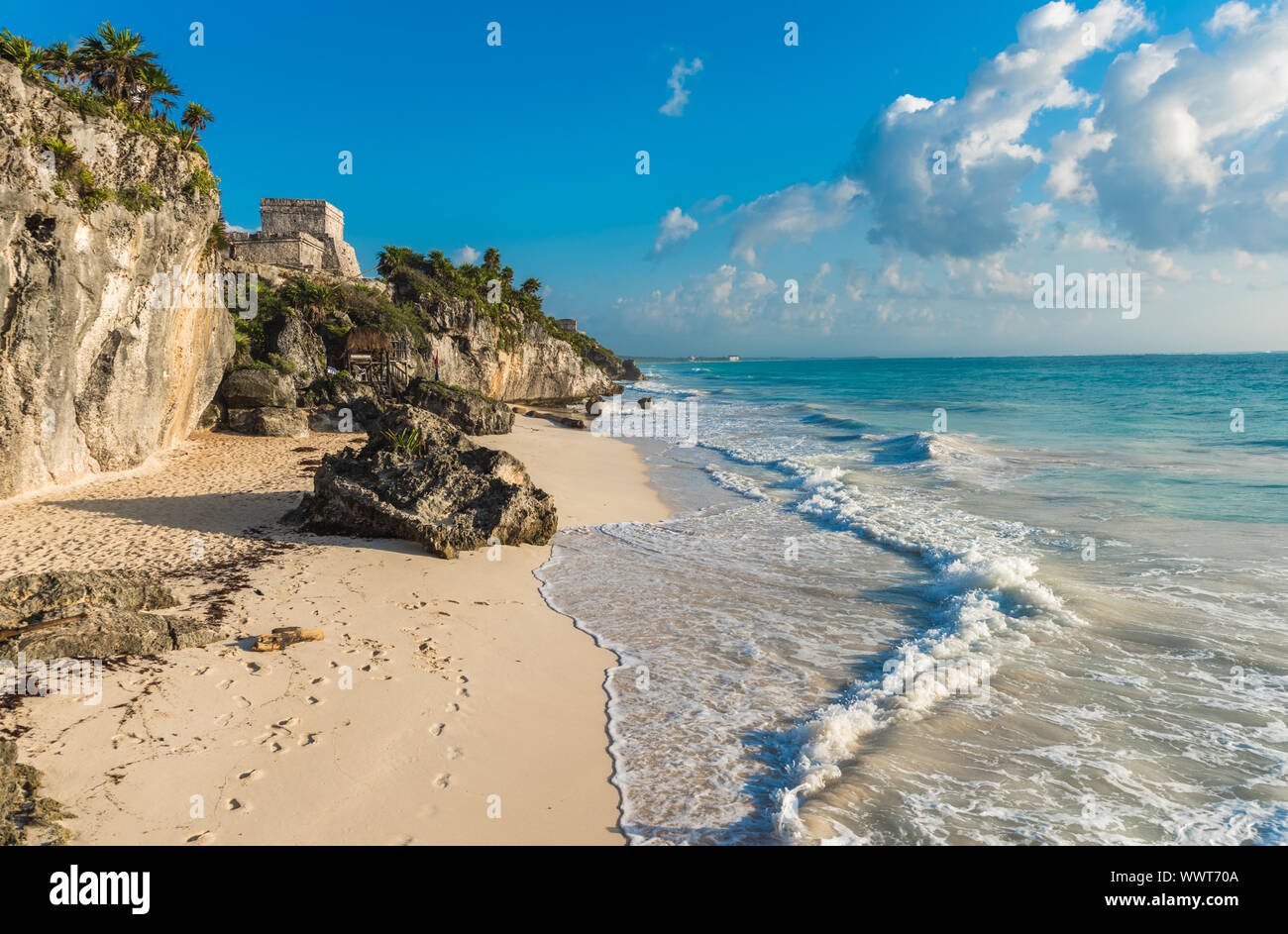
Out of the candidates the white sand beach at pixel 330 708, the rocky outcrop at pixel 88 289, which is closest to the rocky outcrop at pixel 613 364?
the rocky outcrop at pixel 88 289

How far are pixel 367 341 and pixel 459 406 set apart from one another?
6.24 meters

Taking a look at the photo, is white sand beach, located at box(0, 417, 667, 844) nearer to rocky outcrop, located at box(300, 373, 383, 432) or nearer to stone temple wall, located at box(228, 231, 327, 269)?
rocky outcrop, located at box(300, 373, 383, 432)

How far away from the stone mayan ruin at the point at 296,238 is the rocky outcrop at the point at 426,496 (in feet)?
84.1

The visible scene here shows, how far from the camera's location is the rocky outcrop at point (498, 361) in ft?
111

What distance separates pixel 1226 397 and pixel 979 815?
57.4 m

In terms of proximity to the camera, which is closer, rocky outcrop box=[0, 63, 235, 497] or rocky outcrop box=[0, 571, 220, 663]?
rocky outcrop box=[0, 571, 220, 663]

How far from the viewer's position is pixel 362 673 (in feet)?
20.5

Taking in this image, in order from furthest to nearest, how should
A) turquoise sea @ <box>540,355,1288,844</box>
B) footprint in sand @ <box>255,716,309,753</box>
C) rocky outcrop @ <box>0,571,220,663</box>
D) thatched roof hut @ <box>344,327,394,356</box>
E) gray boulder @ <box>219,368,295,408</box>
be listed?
thatched roof hut @ <box>344,327,394,356</box>
gray boulder @ <box>219,368,295,408</box>
rocky outcrop @ <box>0,571,220,663</box>
footprint in sand @ <box>255,716,309,753</box>
turquoise sea @ <box>540,355,1288,844</box>

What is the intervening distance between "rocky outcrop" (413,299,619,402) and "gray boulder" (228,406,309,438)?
9733 mm

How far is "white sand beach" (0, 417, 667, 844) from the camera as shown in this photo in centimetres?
430

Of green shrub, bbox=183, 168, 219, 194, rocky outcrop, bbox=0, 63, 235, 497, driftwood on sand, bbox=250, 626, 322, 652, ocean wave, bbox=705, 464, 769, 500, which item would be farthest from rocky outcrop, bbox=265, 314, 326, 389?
driftwood on sand, bbox=250, 626, 322, 652

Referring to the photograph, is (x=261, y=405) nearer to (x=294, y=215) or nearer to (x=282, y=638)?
(x=282, y=638)

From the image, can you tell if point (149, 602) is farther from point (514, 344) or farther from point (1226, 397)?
point (1226, 397)
